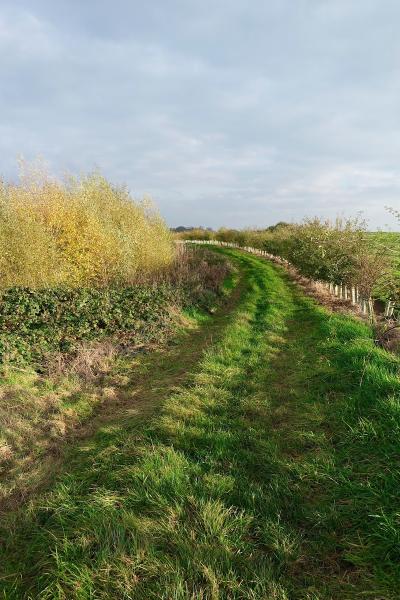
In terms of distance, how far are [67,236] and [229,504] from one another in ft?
34.8

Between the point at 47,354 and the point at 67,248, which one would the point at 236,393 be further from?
the point at 67,248

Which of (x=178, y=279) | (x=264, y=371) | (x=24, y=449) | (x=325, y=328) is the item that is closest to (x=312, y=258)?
(x=178, y=279)

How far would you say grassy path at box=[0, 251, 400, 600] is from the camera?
2689 mm

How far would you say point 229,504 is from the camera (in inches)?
138

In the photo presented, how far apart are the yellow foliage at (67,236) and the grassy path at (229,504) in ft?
21.3

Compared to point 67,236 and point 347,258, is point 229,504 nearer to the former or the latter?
point 67,236

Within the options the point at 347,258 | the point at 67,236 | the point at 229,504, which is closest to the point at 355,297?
the point at 347,258

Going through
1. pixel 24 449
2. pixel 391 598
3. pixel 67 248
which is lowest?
pixel 24 449

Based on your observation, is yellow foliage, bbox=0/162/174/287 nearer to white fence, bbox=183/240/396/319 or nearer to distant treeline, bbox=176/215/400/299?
distant treeline, bbox=176/215/400/299

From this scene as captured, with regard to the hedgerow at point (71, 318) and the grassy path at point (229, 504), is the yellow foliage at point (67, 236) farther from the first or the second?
the grassy path at point (229, 504)

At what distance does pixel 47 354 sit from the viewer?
328 inches

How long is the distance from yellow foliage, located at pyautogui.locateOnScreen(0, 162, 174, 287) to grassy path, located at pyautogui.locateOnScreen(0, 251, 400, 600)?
6.49m

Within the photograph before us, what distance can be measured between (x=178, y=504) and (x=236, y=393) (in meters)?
3.08

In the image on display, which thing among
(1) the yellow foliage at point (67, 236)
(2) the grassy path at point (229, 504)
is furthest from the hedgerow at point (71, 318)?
(2) the grassy path at point (229, 504)
